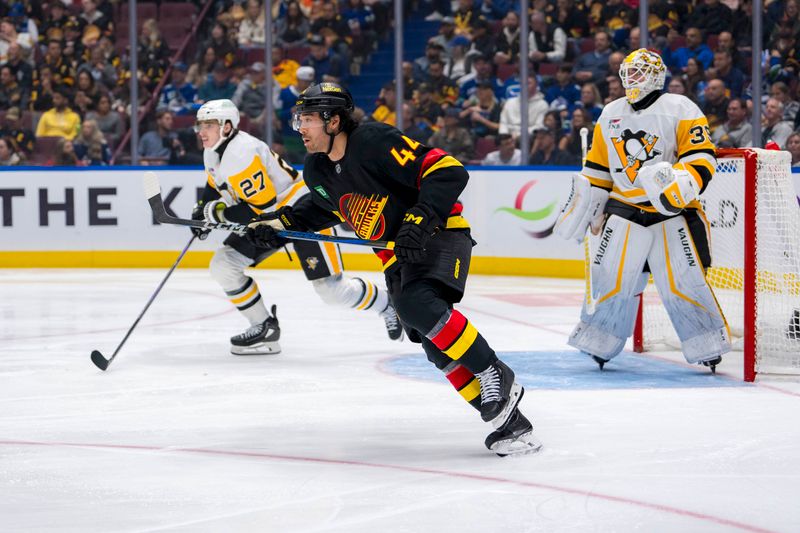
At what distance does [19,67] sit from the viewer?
34.4 ft

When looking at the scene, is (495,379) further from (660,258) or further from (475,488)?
(660,258)

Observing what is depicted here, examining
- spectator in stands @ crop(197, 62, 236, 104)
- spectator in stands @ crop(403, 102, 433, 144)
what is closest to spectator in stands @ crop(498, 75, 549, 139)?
spectator in stands @ crop(403, 102, 433, 144)

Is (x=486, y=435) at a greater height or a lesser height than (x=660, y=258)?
lesser

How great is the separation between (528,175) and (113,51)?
3.67 m

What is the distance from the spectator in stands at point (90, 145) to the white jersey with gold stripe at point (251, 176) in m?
4.58

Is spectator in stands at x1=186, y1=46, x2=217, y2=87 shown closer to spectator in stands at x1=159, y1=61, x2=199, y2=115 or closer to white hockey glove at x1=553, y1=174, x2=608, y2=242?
spectator in stands at x1=159, y1=61, x2=199, y2=115

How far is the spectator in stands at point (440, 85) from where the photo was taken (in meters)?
9.57

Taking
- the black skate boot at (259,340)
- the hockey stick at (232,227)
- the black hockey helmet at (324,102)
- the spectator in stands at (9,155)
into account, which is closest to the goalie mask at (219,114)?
the hockey stick at (232,227)

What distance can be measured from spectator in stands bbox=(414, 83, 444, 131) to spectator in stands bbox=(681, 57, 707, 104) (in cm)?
199

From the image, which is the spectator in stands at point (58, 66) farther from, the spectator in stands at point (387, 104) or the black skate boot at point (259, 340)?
the black skate boot at point (259, 340)

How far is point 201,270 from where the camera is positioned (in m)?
9.80

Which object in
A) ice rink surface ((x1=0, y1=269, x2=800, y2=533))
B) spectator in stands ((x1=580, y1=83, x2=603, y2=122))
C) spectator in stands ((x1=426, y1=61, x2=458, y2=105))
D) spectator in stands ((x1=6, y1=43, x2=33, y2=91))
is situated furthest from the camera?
spectator in stands ((x1=6, y1=43, x2=33, y2=91))

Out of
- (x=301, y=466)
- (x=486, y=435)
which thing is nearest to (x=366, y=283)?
(x=486, y=435)

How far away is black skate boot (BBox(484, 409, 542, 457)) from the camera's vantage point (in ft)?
11.6
